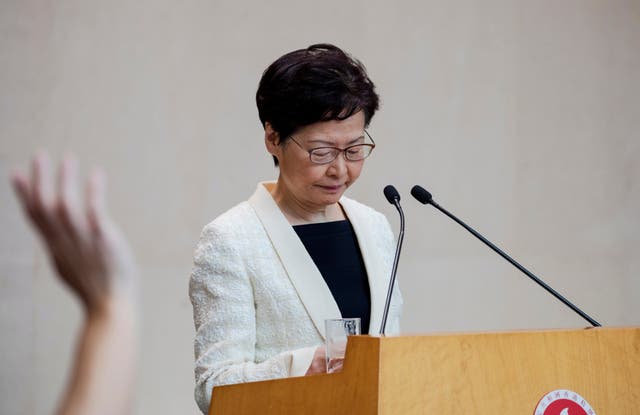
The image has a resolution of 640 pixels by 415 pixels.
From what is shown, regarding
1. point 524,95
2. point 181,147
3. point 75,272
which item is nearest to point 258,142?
point 181,147

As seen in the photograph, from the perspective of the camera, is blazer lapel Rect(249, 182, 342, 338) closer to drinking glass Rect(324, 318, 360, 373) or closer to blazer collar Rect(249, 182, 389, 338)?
blazer collar Rect(249, 182, 389, 338)

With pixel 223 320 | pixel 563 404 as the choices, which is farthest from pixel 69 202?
pixel 223 320

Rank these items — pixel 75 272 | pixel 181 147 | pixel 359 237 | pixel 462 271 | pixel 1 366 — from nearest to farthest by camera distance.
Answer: pixel 75 272
pixel 359 237
pixel 1 366
pixel 181 147
pixel 462 271

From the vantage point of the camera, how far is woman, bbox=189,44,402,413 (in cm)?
247

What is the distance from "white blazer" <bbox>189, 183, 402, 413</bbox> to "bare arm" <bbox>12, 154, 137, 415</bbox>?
4.50 feet

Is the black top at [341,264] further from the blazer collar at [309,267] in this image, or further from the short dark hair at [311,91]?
the short dark hair at [311,91]

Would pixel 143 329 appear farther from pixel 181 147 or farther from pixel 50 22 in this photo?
pixel 50 22

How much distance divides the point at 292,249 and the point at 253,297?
0.17m

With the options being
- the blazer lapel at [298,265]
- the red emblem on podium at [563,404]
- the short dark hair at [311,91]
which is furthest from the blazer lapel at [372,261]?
the red emblem on podium at [563,404]

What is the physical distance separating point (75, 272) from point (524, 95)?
4.77 m

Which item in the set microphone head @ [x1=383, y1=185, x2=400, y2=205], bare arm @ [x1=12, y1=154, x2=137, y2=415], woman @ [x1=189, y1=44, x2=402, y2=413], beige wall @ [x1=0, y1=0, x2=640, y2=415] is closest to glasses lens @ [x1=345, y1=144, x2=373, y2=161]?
woman @ [x1=189, y1=44, x2=402, y2=413]

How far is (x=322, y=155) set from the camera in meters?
2.55

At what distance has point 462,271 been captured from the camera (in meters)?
5.33

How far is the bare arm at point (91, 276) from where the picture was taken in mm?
897
